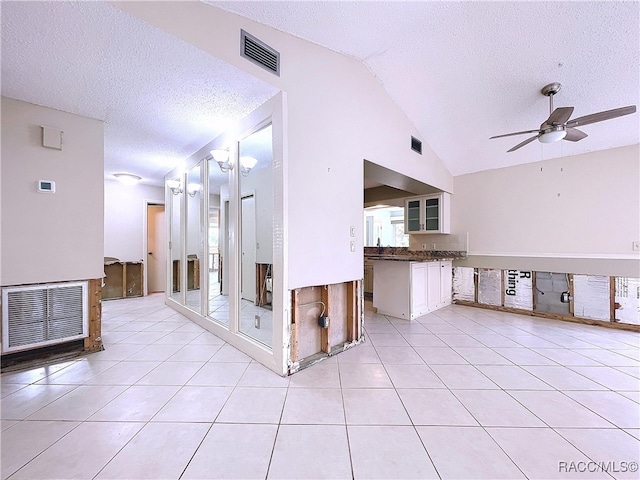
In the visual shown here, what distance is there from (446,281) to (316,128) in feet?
13.0

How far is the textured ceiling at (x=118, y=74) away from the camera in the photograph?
5.14 ft

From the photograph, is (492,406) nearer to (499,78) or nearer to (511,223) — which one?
(499,78)

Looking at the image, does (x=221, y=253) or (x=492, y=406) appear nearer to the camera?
(x=492, y=406)

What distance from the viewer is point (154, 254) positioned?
605 cm

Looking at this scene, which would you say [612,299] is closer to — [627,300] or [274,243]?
[627,300]

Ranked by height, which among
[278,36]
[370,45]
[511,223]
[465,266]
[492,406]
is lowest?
[492,406]

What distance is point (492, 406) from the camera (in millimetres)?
1831

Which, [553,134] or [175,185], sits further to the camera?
[175,185]

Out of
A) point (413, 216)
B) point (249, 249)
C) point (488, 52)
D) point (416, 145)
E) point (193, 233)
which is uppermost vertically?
point (488, 52)

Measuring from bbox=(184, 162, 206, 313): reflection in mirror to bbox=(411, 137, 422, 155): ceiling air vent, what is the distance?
3237 millimetres

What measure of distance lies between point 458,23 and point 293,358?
11.7 ft

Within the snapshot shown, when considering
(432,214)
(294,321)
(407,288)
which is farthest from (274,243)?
(432,214)

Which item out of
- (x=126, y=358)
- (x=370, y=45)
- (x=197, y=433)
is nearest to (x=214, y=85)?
(x=370, y=45)

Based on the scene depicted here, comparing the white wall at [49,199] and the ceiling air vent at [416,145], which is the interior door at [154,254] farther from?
the ceiling air vent at [416,145]
